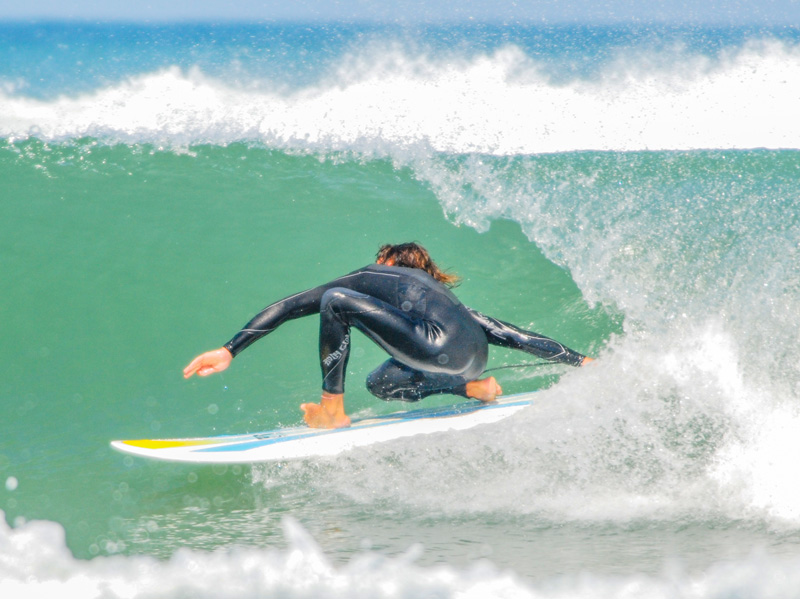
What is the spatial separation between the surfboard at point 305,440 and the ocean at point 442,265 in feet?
0.35

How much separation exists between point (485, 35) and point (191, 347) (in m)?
7.87

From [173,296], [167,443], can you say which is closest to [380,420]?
[167,443]

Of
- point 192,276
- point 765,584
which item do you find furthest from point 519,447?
point 192,276

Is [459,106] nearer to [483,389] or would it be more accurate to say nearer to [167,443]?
[483,389]

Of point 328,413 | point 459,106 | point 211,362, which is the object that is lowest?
point 328,413

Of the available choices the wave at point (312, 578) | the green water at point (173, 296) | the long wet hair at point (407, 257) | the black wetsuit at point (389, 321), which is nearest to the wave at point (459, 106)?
the green water at point (173, 296)

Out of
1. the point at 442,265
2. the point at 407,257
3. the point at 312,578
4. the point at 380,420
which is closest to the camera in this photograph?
the point at 312,578

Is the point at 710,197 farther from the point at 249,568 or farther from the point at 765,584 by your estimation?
the point at 249,568

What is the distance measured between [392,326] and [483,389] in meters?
0.86

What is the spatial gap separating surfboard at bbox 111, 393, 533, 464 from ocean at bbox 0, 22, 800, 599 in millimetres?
105

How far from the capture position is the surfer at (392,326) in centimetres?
369

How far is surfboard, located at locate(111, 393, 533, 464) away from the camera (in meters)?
3.73

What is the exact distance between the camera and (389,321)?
369 cm

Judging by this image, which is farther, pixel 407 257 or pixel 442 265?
pixel 442 265
